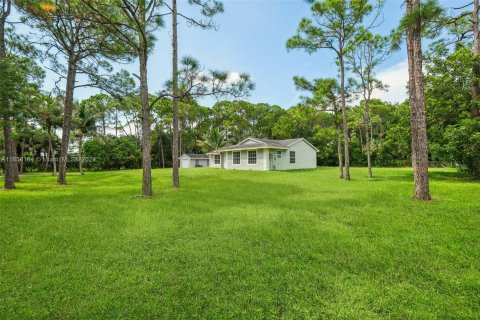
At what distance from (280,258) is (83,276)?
266 centimetres

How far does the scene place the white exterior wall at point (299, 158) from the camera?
76.6 ft

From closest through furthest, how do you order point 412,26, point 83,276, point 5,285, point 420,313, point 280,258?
point 420,313 < point 5,285 < point 83,276 < point 280,258 < point 412,26

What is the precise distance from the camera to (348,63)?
14758 mm

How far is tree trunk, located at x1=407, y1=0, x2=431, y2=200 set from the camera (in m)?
6.54

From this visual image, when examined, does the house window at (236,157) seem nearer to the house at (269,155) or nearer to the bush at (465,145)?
the house at (269,155)

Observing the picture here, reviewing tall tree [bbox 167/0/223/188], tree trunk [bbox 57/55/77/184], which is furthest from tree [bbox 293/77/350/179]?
tree trunk [bbox 57/55/77/184]

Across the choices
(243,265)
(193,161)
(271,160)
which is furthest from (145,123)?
(193,161)

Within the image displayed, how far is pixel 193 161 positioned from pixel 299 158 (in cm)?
1826

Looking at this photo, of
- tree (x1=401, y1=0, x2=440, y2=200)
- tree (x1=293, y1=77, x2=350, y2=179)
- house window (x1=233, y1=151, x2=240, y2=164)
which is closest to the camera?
tree (x1=401, y1=0, x2=440, y2=200)

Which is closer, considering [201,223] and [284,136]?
[201,223]

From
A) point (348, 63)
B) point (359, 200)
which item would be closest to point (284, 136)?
point (348, 63)

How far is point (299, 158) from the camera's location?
24953mm

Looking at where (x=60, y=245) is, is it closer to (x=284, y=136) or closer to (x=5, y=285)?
(x=5, y=285)

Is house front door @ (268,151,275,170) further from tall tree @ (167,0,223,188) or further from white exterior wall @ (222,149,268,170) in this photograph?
tall tree @ (167,0,223,188)
